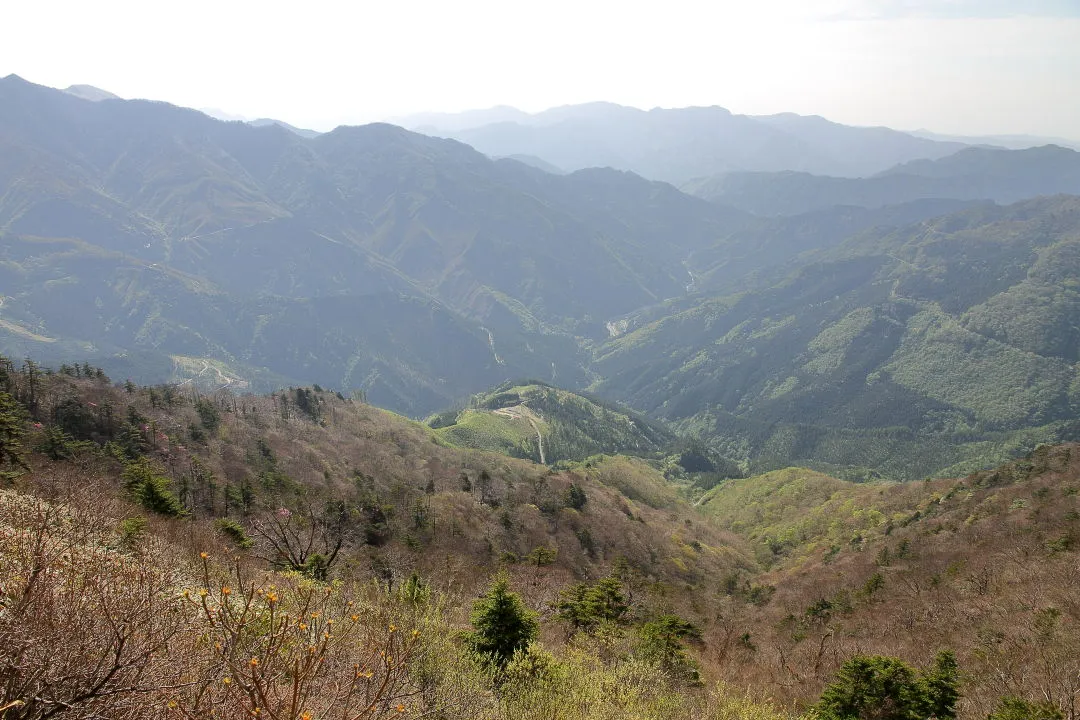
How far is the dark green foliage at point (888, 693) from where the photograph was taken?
28.0 metres

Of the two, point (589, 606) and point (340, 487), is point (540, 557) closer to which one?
point (589, 606)

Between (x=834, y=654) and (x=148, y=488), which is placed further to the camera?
(x=834, y=654)

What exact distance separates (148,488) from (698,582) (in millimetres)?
84734

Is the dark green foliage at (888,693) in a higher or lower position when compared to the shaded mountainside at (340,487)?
higher

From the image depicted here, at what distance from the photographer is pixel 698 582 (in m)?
93.7

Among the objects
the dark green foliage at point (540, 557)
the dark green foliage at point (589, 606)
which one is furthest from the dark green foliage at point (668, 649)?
the dark green foliage at point (540, 557)

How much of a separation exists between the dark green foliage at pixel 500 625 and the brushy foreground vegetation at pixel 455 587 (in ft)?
0.41

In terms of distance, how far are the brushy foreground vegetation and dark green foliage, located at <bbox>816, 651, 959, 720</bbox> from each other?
13cm

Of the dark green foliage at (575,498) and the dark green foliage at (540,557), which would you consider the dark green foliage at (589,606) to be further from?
the dark green foliage at (575,498)

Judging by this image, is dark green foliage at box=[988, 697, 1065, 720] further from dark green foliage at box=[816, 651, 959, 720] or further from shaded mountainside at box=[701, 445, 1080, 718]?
dark green foliage at box=[816, 651, 959, 720]

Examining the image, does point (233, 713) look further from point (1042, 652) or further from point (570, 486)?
point (570, 486)

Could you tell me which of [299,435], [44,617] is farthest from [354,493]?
[44,617]

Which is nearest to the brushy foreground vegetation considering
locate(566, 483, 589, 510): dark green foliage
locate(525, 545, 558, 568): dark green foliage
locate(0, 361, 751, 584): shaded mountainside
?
locate(0, 361, 751, 584): shaded mountainside

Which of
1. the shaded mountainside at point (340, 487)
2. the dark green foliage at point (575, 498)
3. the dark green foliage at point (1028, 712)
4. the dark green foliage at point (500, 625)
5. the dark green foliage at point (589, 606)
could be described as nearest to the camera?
the dark green foliage at point (1028, 712)
